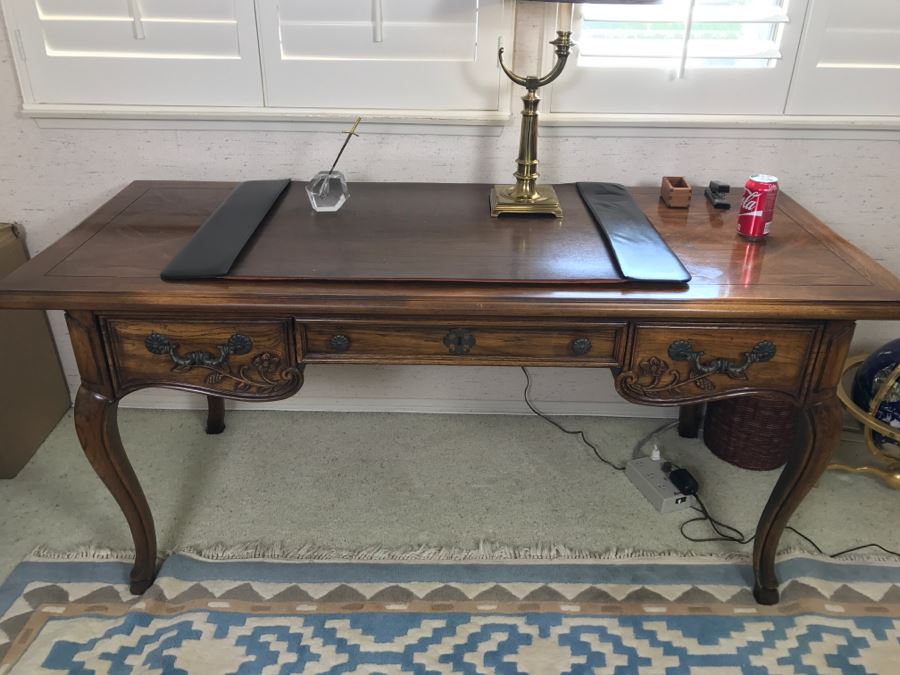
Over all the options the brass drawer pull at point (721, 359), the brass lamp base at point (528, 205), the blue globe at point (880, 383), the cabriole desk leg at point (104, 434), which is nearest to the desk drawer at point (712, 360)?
the brass drawer pull at point (721, 359)

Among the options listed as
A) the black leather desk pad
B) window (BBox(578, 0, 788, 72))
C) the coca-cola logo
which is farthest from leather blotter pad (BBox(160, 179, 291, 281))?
the coca-cola logo

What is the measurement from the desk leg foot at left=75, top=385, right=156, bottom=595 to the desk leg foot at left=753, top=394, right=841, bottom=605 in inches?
50.1

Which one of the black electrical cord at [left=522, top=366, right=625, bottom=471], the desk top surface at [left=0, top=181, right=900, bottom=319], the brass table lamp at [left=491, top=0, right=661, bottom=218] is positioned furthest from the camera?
the black electrical cord at [left=522, top=366, right=625, bottom=471]

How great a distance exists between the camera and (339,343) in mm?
1349

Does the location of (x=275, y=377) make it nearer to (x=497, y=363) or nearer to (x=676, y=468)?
(x=497, y=363)

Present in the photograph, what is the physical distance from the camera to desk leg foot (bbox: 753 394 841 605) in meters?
1.40

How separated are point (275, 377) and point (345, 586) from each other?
0.55m

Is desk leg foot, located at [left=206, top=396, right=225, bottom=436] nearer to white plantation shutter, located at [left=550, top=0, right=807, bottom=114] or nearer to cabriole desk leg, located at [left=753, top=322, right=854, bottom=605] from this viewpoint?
white plantation shutter, located at [left=550, top=0, right=807, bottom=114]

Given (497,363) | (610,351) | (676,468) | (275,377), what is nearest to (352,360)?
(275,377)

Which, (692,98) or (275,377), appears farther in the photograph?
(692,98)

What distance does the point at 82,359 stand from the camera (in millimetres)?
1349

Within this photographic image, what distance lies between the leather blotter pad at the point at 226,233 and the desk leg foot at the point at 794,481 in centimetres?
109

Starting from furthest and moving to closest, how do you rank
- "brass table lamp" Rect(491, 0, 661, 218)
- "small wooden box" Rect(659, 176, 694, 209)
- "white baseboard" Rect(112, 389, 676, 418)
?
1. "white baseboard" Rect(112, 389, 676, 418)
2. "small wooden box" Rect(659, 176, 694, 209)
3. "brass table lamp" Rect(491, 0, 661, 218)

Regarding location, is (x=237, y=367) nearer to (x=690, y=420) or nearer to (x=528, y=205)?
(x=528, y=205)
